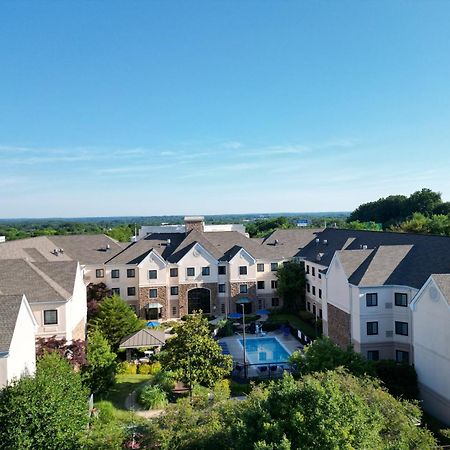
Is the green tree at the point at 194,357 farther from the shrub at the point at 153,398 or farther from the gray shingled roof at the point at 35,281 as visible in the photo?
the gray shingled roof at the point at 35,281

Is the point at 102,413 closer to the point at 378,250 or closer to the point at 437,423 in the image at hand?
the point at 437,423

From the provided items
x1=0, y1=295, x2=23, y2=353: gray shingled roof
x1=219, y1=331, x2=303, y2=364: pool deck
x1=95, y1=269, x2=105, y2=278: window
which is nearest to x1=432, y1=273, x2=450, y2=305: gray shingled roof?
x1=219, y1=331, x2=303, y2=364: pool deck

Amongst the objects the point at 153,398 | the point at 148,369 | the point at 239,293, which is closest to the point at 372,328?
the point at 153,398

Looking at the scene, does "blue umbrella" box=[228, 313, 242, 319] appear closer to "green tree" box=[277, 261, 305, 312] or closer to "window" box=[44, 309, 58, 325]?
"green tree" box=[277, 261, 305, 312]

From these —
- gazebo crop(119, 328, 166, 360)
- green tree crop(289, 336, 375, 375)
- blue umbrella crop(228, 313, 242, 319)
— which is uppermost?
green tree crop(289, 336, 375, 375)

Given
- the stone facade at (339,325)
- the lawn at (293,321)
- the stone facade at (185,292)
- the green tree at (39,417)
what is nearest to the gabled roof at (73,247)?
the stone facade at (185,292)

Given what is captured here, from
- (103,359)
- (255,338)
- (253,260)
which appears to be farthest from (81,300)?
(253,260)
